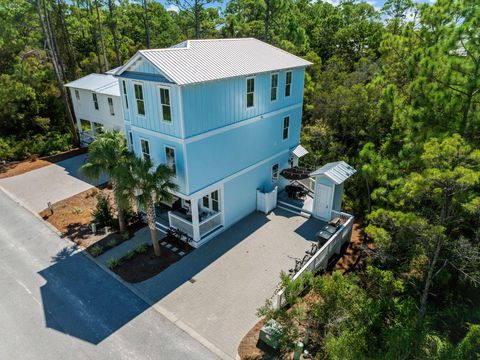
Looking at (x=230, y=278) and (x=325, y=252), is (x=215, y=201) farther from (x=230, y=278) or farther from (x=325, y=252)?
(x=325, y=252)

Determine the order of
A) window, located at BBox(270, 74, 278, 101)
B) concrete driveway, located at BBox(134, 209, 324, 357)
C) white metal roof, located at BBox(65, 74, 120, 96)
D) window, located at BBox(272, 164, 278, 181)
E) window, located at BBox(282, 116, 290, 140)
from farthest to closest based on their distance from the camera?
white metal roof, located at BBox(65, 74, 120, 96) → window, located at BBox(272, 164, 278, 181) → window, located at BBox(282, 116, 290, 140) → window, located at BBox(270, 74, 278, 101) → concrete driveway, located at BBox(134, 209, 324, 357)

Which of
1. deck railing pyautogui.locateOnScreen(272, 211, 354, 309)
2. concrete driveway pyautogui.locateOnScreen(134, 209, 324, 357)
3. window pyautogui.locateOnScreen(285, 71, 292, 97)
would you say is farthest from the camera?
window pyautogui.locateOnScreen(285, 71, 292, 97)

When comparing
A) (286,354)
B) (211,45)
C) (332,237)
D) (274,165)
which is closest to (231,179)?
(274,165)

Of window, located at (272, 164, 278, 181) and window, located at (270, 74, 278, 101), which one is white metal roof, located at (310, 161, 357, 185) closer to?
window, located at (272, 164, 278, 181)

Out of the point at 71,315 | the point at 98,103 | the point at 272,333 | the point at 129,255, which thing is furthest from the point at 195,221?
the point at 98,103

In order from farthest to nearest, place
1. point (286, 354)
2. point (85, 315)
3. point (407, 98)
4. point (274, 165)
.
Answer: point (274, 165)
point (407, 98)
point (85, 315)
point (286, 354)

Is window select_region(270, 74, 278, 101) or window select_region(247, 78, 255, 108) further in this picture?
window select_region(270, 74, 278, 101)

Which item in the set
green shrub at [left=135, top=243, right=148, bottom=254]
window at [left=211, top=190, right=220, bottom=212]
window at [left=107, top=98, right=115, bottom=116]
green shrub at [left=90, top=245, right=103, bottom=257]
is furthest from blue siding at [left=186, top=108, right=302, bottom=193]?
window at [left=107, top=98, right=115, bottom=116]

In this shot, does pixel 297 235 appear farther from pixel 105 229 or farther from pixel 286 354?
pixel 105 229
